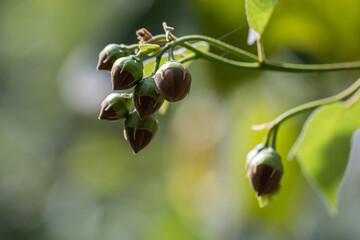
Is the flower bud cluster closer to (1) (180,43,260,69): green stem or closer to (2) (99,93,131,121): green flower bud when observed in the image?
(2) (99,93,131,121): green flower bud

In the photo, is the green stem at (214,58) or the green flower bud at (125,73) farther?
the green stem at (214,58)

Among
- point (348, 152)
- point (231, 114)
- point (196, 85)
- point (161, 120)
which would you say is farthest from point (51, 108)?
point (348, 152)

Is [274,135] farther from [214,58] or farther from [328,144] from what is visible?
[214,58]

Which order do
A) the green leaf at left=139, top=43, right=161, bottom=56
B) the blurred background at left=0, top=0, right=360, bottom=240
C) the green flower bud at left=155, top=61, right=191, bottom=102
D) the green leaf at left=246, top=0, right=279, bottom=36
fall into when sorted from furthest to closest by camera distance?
1. the blurred background at left=0, top=0, right=360, bottom=240
2. the green leaf at left=246, top=0, right=279, bottom=36
3. the green leaf at left=139, top=43, right=161, bottom=56
4. the green flower bud at left=155, top=61, right=191, bottom=102

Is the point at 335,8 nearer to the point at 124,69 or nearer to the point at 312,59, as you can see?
the point at 312,59

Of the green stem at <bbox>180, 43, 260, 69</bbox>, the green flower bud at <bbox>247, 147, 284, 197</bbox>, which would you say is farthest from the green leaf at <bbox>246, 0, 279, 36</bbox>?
the green flower bud at <bbox>247, 147, 284, 197</bbox>

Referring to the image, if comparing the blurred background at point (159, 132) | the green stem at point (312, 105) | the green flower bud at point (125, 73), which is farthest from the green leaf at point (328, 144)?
the blurred background at point (159, 132)

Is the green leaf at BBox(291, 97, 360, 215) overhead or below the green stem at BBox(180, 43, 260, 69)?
below

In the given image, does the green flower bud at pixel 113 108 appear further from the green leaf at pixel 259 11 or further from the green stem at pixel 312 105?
the green stem at pixel 312 105
